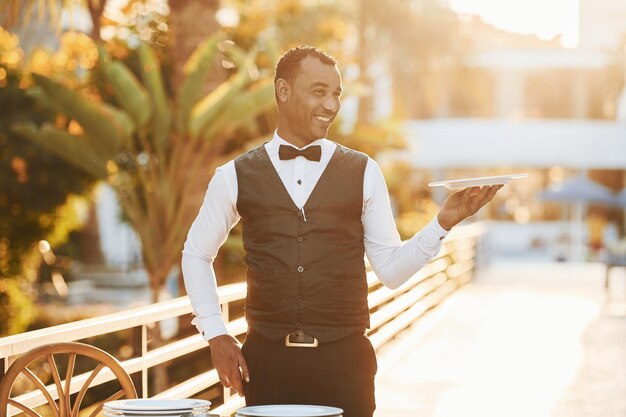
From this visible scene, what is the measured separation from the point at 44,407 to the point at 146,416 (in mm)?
8426

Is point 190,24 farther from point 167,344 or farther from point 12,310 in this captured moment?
point 167,344

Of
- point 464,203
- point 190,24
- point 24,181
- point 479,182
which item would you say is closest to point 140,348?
point 464,203

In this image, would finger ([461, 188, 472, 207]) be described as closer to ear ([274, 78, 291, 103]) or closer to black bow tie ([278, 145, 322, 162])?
black bow tie ([278, 145, 322, 162])

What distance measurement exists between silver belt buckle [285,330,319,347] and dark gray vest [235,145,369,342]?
18 mm

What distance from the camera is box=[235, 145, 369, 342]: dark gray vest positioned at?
424cm

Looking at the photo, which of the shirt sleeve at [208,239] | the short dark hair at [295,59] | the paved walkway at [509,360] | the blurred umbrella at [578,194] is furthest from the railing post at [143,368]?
the blurred umbrella at [578,194]

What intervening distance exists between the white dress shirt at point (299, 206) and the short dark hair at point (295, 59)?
22 centimetres

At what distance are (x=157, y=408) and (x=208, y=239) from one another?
1.13m

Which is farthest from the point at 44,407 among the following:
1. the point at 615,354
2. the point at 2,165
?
the point at 2,165

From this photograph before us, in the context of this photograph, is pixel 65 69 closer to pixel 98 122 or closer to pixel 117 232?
pixel 98 122

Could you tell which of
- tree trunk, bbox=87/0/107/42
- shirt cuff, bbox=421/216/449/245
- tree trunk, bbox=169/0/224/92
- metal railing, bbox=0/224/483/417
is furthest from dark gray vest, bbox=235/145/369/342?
tree trunk, bbox=87/0/107/42

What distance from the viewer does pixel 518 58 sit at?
51.8 meters

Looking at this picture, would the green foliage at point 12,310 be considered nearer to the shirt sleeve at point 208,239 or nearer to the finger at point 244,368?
the shirt sleeve at point 208,239

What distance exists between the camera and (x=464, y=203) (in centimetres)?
396
